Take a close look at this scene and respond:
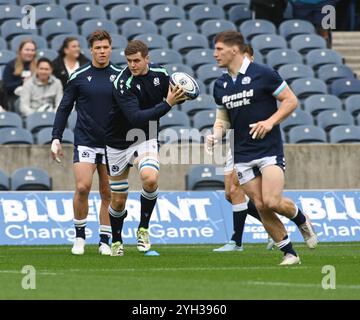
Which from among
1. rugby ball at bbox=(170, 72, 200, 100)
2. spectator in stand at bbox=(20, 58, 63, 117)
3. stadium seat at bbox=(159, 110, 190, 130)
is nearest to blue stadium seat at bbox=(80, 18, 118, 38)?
spectator in stand at bbox=(20, 58, 63, 117)

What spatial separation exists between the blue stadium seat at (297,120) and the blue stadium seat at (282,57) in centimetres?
159

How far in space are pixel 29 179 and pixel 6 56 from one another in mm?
2952

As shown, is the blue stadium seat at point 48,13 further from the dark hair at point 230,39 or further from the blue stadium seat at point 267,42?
the dark hair at point 230,39

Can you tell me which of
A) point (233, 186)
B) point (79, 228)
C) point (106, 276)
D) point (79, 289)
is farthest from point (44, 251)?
point (79, 289)

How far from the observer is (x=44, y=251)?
48.7 ft

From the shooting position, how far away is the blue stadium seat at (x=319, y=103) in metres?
20.1

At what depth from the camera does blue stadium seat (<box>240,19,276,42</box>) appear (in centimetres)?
2200

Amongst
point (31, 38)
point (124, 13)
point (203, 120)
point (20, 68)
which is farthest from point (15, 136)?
point (124, 13)

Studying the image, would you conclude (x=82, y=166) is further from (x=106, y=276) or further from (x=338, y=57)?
(x=338, y=57)

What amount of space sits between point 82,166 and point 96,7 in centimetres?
825

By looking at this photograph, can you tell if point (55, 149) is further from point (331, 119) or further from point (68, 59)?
point (331, 119)

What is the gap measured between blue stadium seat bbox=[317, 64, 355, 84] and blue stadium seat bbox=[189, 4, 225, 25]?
2270 millimetres

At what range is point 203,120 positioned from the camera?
1902cm

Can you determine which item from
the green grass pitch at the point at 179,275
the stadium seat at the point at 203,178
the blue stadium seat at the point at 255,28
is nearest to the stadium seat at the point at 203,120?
the stadium seat at the point at 203,178
